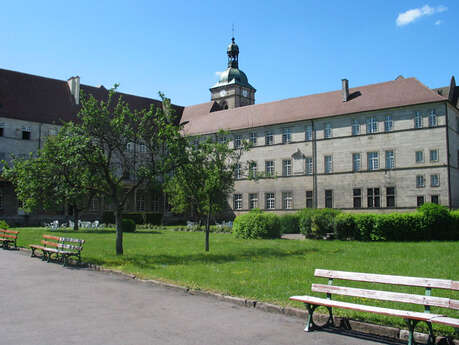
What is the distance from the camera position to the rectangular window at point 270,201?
48922mm

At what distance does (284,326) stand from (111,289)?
15.9 ft

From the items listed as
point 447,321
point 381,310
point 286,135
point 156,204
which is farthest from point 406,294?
point 156,204

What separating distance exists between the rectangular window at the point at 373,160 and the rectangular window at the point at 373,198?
83.0 inches

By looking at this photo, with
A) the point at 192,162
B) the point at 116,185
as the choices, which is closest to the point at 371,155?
the point at 192,162

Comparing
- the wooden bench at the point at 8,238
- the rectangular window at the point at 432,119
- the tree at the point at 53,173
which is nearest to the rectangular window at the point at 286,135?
the rectangular window at the point at 432,119

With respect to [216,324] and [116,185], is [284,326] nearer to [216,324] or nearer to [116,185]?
[216,324]

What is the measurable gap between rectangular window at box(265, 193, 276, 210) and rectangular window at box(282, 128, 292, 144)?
5.99m

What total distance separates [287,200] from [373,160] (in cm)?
997

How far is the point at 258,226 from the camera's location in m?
27.9

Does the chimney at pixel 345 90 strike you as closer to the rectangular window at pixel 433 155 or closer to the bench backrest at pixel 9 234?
the rectangular window at pixel 433 155

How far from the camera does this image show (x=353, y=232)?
26.2 meters

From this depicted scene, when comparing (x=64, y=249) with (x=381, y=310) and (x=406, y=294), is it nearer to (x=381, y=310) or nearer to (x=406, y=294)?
(x=381, y=310)

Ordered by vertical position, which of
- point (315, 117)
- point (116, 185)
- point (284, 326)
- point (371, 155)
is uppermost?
point (315, 117)

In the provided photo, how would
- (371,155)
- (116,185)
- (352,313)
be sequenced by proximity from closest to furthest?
(352,313), (116,185), (371,155)
